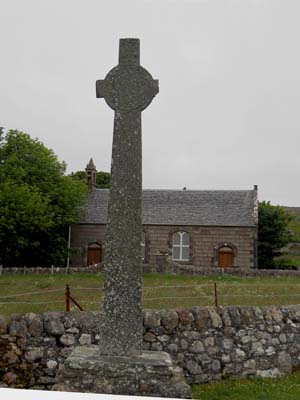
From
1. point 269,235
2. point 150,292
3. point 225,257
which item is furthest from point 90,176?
point 150,292

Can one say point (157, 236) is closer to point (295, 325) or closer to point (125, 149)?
point (295, 325)

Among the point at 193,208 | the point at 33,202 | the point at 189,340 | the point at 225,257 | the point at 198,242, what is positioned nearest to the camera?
the point at 189,340

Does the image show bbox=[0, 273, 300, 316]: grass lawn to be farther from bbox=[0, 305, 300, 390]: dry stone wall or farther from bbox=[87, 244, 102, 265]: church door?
bbox=[87, 244, 102, 265]: church door

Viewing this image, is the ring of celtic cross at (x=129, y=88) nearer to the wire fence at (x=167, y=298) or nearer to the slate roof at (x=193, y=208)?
the wire fence at (x=167, y=298)

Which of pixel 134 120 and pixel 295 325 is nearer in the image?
pixel 134 120

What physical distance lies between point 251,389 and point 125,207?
14.2 ft

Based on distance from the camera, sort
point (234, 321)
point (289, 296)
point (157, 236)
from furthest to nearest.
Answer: point (157, 236) < point (289, 296) < point (234, 321)

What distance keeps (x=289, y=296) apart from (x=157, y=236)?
17.9 m

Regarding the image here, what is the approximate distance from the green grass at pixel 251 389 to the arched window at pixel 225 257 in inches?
952

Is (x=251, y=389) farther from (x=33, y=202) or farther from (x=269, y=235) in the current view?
(x=269, y=235)

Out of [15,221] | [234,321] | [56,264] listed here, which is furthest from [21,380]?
[56,264]

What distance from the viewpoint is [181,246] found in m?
32.7

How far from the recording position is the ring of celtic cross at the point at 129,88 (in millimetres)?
5293

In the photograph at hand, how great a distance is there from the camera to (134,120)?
5.27 m
